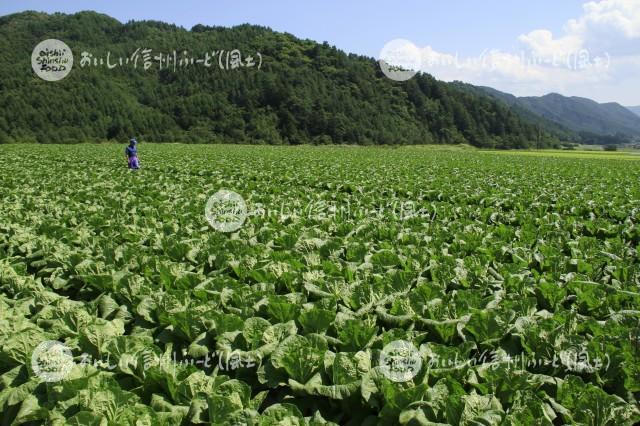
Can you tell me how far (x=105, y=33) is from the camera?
14412 cm

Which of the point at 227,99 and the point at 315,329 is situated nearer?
the point at 315,329

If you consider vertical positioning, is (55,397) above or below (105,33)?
below

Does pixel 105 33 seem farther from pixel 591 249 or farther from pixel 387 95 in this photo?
pixel 591 249

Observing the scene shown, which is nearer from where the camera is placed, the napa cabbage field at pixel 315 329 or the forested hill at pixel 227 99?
the napa cabbage field at pixel 315 329

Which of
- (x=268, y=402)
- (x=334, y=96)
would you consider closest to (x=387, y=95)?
(x=334, y=96)

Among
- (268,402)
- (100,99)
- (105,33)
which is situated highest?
(105,33)

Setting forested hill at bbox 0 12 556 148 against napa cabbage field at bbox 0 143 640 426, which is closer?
napa cabbage field at bbox 0 143 640 426

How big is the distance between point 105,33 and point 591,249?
16405cm

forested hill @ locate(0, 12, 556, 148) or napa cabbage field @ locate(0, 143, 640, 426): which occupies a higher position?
forested hill @ locate(0, 12, 556, 148)

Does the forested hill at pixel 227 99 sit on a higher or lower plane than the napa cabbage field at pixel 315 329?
higher

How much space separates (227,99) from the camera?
106 metres

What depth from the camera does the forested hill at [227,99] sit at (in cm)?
8506

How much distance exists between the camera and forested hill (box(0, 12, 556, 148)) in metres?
85.1

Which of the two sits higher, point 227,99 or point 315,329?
point 227,99
